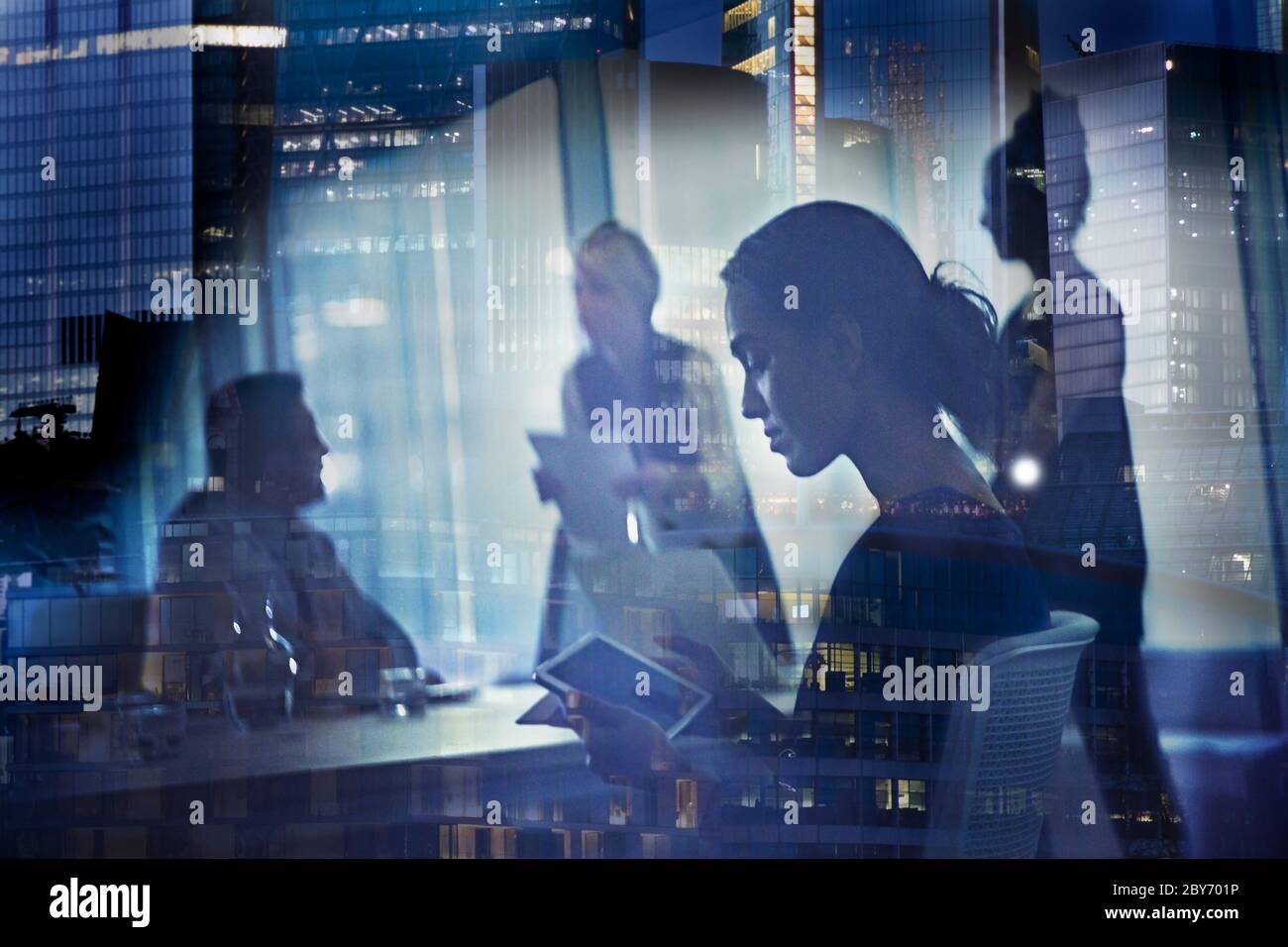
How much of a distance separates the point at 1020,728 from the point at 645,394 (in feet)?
7.25

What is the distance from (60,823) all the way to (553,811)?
218cm

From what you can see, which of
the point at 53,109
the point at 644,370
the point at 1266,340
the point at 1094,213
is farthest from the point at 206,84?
the point at 1266,340

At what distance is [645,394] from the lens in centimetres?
619

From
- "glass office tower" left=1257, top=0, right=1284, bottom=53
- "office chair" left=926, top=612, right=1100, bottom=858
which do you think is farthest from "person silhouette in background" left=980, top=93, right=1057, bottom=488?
"glass office tower" left=1257, top=0, right=1284, bottom=53

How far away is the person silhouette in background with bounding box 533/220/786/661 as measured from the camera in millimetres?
6199

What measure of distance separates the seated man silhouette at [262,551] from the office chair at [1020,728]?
2.67 meters

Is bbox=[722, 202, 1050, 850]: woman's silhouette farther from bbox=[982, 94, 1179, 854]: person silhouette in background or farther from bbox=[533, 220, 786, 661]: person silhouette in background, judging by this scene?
bbox=[533, 220, 786, 661]: person silhouette in background

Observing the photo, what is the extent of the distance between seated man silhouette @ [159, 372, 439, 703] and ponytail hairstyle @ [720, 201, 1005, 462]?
2.14 meters

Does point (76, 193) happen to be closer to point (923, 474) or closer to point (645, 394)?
point (645, 394)

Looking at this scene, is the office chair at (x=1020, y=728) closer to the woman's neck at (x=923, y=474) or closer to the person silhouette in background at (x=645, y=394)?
the woman's neck at (x=923, y=474)

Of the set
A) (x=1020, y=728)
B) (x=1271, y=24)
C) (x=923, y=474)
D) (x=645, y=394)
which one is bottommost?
(x=1020, y=728)

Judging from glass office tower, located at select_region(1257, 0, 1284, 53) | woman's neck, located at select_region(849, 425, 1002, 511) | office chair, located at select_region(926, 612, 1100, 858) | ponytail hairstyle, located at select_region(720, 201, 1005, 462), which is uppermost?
glass office tower, located at select_region(1257, 0, 1284, 53)

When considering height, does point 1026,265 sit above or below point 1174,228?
below

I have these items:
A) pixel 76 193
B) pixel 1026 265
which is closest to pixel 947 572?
pixel 1026 265
